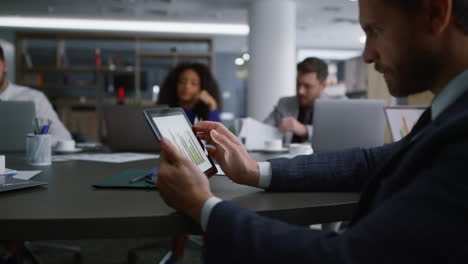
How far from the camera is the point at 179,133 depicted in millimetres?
854

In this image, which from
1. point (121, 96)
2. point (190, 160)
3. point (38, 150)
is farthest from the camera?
point (121, 96)

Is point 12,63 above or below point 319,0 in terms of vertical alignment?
below

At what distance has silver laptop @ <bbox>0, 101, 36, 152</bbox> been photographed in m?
1.78

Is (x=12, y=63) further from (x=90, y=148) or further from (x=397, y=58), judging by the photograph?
(x=397, y=58)

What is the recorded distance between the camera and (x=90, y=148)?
2078 millimetres

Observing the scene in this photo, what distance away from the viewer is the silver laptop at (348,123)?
5.97 ft

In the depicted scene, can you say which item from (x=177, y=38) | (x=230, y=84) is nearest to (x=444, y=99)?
(x=177, y=38)

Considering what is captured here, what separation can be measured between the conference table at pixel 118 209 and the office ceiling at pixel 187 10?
5.54m

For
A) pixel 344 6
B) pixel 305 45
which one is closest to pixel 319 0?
pixel 344 6

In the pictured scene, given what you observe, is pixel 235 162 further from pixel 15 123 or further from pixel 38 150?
pixel 15 123

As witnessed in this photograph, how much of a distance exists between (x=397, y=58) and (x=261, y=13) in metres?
5.38

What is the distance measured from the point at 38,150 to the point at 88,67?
21.5 ft

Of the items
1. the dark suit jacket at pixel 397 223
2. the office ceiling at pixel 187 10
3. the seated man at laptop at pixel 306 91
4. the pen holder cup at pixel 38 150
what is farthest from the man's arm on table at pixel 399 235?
the office ceiling at pixel 187 10

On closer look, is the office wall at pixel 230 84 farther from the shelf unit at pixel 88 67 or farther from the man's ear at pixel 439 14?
the man's ear at pixel 439 14
